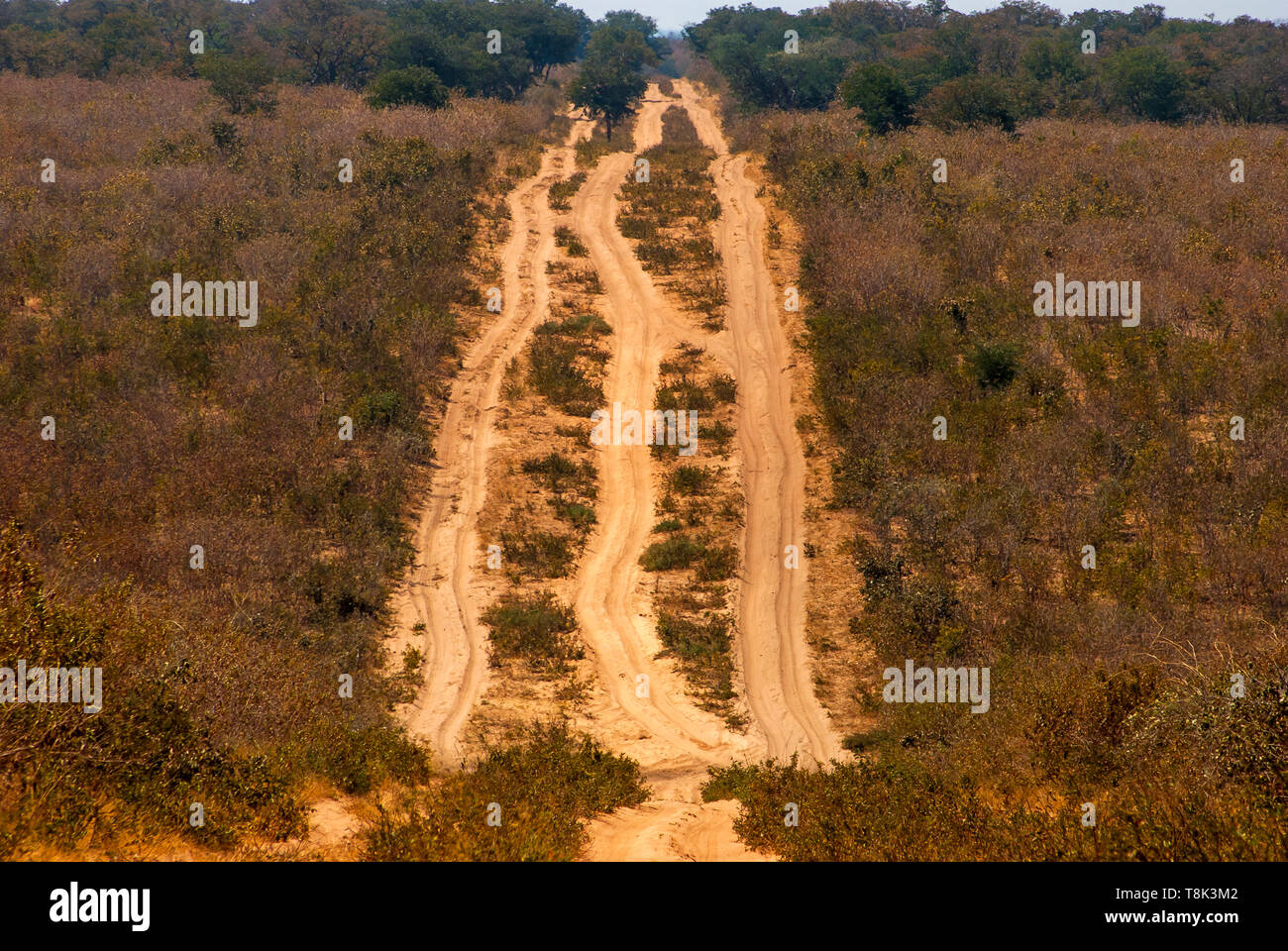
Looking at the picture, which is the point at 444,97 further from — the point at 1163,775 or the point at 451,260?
the point at 1163,775

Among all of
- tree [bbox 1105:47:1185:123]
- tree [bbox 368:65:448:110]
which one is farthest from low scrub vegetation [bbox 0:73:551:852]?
tree [bbox 1105:47:1185:123]

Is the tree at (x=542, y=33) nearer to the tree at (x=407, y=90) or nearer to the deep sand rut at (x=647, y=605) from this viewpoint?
the tree at (x=407, y=90)

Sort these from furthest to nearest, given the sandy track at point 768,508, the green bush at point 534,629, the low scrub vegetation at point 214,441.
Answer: the green bush at point 534,629
the sandy track at point 768,508
the low scrub vegetation at point 214,441

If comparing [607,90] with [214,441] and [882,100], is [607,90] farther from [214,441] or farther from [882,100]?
[214,441]

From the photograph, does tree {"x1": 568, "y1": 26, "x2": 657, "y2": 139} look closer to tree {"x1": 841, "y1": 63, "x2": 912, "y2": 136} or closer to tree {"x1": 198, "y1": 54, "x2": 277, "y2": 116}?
tree {"x1": 841, "y1": 63, "x2": 912, "y2": 136}

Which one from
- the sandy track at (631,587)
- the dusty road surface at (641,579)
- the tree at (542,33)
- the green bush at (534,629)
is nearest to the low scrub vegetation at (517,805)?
the dusty road surface at (641,579)

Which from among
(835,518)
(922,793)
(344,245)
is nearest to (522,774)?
(922,793)
